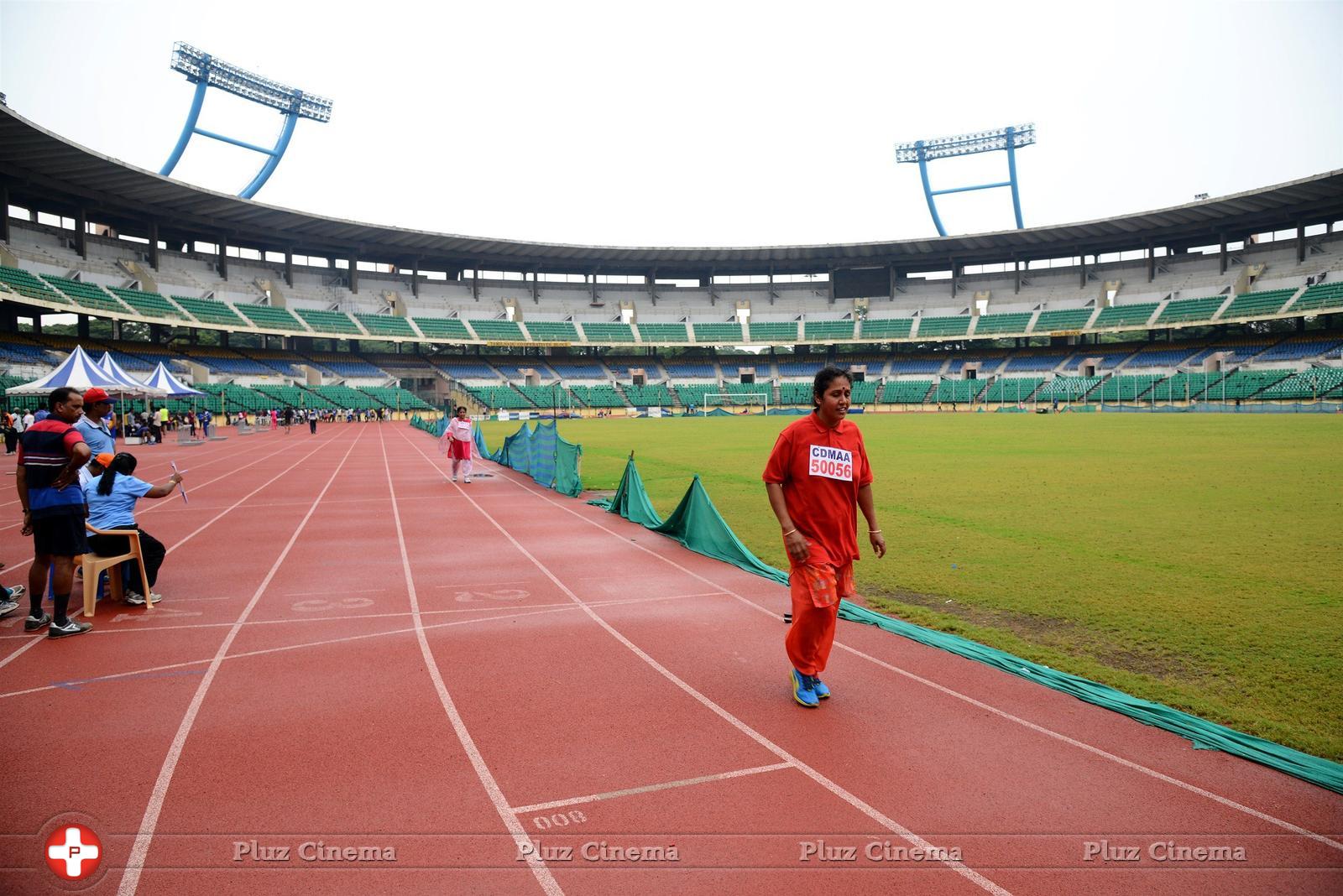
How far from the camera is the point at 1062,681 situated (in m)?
4.70

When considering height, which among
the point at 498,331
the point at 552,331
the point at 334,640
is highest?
the point at 498,331

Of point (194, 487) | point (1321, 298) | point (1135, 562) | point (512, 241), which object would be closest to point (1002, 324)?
point (1321, 298)

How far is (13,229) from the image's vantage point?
4172cm

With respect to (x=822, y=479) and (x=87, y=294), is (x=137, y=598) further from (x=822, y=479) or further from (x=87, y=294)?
(x=87, y=294)

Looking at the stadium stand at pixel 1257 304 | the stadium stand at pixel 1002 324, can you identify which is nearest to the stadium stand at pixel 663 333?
the stadium stand at pixel 1002 324

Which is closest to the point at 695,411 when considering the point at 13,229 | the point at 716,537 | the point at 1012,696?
the point at 13,229

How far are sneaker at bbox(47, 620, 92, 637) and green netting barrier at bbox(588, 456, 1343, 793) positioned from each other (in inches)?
239

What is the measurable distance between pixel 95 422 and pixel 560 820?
20.4ft

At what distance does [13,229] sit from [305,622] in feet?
171

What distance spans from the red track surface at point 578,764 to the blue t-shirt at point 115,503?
2.69ft

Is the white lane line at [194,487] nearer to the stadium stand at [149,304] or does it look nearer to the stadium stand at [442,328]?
the stadium stand at [149,304]

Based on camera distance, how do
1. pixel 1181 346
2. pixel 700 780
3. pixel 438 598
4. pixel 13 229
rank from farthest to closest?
pixel 1181 346 < pixel 13 229 < pixel 438 598 < pixel 700 780

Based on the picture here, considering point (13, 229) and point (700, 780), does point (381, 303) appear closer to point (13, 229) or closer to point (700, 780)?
point (13, 229)

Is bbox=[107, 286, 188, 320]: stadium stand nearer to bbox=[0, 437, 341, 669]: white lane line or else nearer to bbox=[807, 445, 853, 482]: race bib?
bbox=[0, 437, 341, 669]: white lane line
